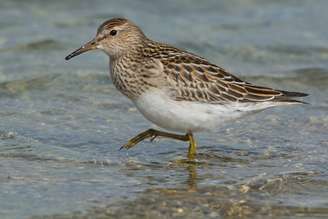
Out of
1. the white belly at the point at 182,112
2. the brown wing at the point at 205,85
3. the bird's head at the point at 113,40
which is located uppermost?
the bird's head at the point at 113,40

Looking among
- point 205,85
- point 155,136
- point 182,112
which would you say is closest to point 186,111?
point 182,112

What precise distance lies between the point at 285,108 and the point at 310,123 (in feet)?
2.77

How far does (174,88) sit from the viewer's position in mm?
9539

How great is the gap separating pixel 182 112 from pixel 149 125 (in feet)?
6.92

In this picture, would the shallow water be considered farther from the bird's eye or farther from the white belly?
the bird's eye

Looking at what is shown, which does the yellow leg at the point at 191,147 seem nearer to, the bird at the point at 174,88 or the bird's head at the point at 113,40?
the bird at the point at 174,88

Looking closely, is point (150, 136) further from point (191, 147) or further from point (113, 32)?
point (113, 32)

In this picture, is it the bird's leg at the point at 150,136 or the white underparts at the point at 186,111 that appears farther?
the bird's leg at the point at 150,136

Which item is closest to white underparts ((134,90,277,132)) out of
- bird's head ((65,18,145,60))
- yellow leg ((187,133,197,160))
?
yellow leg ((187,133,197,160))

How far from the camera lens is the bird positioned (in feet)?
31.1

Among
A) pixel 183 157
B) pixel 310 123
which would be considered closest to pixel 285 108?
pixel 310 123

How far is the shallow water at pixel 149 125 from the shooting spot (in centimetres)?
847

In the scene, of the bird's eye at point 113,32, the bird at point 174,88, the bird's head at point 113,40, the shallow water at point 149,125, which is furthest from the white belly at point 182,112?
the bird's eye at point 113,32

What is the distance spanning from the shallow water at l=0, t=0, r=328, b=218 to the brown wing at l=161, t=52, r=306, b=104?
0.74m
